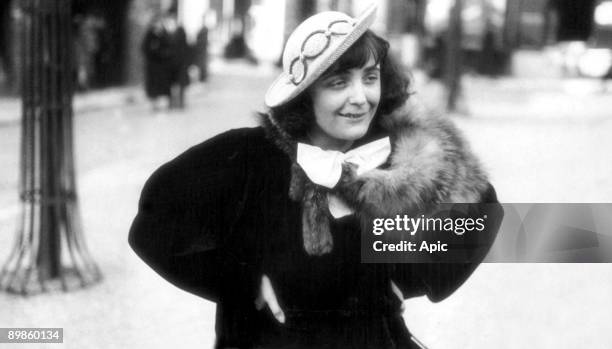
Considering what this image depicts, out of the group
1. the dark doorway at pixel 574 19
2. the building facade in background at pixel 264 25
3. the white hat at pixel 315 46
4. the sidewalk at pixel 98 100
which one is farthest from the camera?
the dark doorway at pixel 574 19

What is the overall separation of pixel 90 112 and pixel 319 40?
13.4 m

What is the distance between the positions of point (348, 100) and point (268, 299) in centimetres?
44

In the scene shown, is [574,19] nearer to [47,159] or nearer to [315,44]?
[47,159]

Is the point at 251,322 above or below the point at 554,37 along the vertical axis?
above

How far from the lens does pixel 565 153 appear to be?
33.8 ft

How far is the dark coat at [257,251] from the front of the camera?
2.08m

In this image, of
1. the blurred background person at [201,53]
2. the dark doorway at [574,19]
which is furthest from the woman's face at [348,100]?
the dark doorway at [574,19]

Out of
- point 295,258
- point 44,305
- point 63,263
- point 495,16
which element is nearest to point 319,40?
point 295,258

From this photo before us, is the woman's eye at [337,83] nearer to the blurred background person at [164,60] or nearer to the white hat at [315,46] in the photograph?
the white hat at [315,46]

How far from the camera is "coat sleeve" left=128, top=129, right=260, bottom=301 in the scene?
6.90 feet

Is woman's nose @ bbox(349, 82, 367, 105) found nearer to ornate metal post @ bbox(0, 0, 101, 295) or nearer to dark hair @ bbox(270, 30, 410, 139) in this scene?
dark hair @ bbox(270, 30, 410, 139)

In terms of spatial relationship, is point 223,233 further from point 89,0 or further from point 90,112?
point 89,0

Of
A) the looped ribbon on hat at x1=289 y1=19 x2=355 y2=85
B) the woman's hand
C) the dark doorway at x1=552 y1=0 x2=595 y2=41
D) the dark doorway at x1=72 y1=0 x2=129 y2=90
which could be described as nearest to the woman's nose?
the looped ribbon on hat at x1=289 y1=19 x2=355 y2=85

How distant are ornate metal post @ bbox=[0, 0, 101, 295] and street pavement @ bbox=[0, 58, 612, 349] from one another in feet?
0.61
